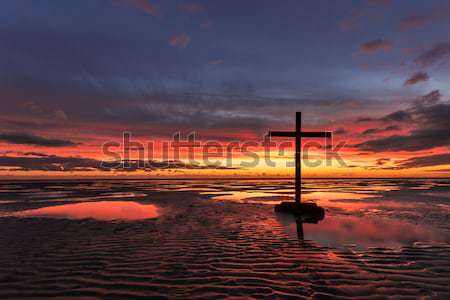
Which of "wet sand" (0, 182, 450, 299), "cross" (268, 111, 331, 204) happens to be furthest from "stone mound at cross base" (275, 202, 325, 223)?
"wet sand" (0, 182, 450, 299)

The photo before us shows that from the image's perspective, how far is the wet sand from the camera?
270 inches

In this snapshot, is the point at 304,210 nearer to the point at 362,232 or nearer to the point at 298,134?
the point at 298,134

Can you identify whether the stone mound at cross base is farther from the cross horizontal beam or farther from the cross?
the cross horizontal beam

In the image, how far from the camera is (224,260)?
9.28 metres

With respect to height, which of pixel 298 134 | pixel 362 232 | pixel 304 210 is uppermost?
pixel 298 134

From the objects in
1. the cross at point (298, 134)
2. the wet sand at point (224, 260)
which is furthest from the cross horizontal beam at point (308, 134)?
the wet sand at point (224, 260)

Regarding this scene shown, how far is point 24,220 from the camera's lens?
17.9 meters

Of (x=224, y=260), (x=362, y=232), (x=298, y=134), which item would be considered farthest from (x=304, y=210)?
(x=224, y=260)

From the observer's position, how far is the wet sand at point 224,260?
22.5ft

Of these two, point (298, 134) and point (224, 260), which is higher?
point (298, 134)

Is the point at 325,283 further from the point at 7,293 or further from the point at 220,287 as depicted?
the point at 7,293

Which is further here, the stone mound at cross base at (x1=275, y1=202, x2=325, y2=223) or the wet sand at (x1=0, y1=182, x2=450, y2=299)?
the stone mound at cross base at (x1=275, y1=202, x2=325, y2=223)

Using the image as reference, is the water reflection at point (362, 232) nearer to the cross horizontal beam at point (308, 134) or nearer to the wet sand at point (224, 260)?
→ the wet sand at point (224, 260)

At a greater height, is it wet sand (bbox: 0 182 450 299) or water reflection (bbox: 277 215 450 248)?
wet sand (bbox: 0 182 450 299)
